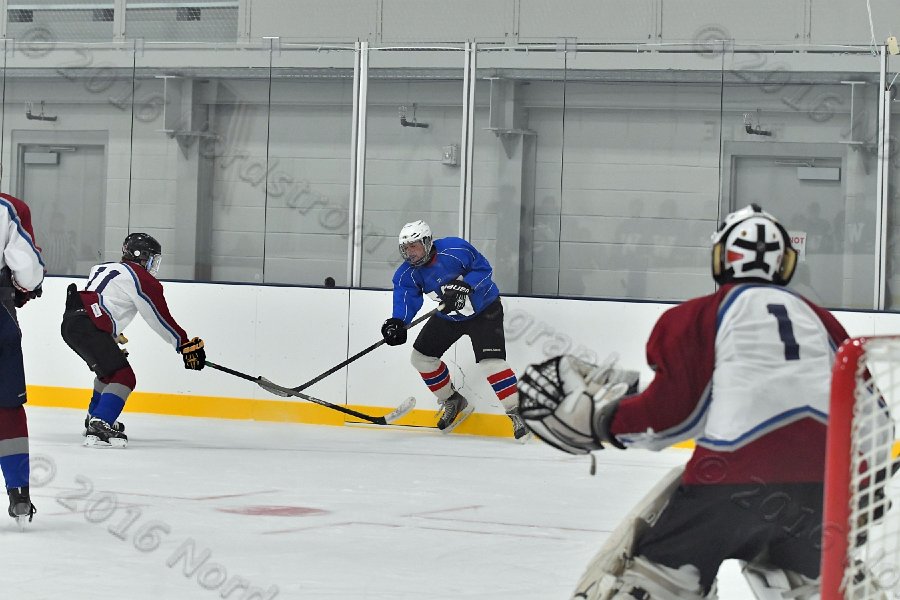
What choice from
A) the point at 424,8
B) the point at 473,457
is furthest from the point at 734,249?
the point at 424,8

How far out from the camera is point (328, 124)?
8984 mm

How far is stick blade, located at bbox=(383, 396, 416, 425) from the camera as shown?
26.0 feet

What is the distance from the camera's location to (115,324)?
22.5 feet

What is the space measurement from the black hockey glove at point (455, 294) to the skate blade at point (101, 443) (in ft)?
5.74

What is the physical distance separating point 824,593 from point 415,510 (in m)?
3.07

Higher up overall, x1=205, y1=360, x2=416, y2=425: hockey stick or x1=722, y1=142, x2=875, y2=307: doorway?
x1=722, y1=142, x2=875, y2=307: doorway

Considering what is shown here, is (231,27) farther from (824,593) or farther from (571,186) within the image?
(824,593)

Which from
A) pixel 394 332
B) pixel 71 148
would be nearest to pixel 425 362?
pixel 394 332

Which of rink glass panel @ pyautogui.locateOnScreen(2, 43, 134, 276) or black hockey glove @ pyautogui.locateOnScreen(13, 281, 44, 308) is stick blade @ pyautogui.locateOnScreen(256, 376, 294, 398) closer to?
rink glass panel @ pyautogui.locateOnScreen(2, 43, 134, 276)

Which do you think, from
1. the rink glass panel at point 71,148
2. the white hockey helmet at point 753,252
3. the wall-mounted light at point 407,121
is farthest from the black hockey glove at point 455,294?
the white hockey helmet at point 753,252

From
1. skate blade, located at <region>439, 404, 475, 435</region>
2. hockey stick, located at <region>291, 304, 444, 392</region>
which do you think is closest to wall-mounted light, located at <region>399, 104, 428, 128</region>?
hockey stick, located at <region>291, 304, 444, 392</region>

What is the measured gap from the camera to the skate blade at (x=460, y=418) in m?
7.82

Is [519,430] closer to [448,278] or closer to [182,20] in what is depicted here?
[448,278]

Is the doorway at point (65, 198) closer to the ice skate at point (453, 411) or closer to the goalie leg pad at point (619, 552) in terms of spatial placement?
the ice skate at point (453, 411)
